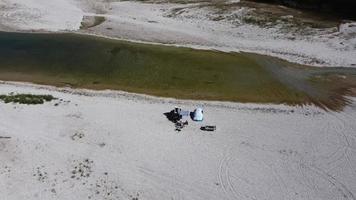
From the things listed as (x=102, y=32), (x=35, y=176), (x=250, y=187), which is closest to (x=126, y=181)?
(x=35, y=176)

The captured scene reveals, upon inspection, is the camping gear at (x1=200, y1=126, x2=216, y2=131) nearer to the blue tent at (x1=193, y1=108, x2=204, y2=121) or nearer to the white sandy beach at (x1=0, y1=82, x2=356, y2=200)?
the white sandy beach at (x1=0, y1=82, x2=356, y2=200)

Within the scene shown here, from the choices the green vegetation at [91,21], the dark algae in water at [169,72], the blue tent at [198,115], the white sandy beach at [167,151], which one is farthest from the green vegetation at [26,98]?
the green vegetation at [91,21]

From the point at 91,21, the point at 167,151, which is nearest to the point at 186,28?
the point at 91,21

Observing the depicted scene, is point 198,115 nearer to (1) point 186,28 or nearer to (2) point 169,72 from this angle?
(2) point 169,72

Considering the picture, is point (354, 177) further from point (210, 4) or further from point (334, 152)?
point (210, 4)

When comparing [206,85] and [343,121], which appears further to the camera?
[206,85]

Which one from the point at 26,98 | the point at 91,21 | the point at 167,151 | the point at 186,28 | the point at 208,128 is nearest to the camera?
the point at 167,151
